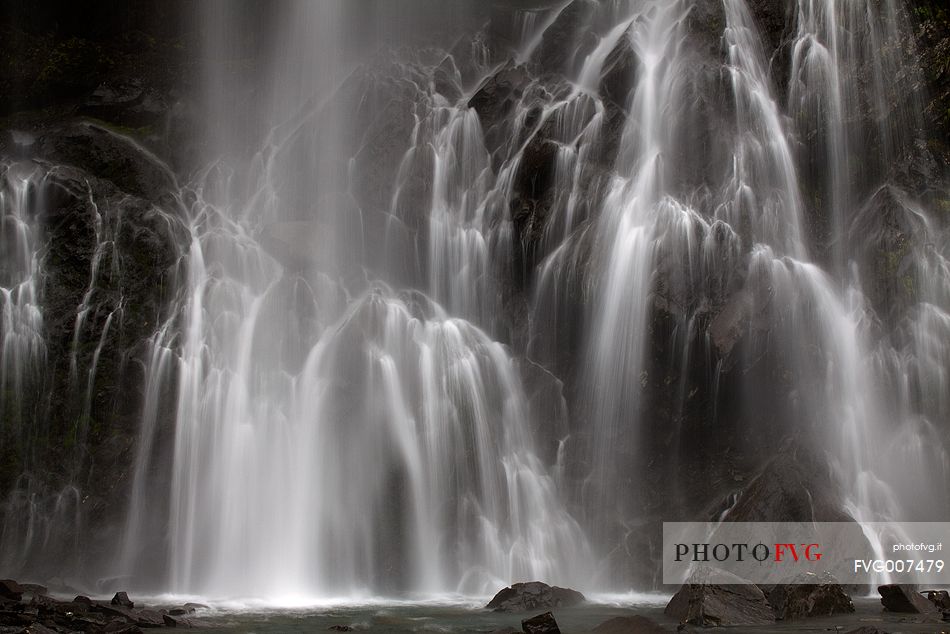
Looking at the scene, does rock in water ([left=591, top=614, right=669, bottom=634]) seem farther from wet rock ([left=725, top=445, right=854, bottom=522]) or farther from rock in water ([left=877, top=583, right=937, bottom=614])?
wet rock ([left=725, top=445, right=854, bottom=522])

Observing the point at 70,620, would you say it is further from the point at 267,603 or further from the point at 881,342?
the point at 881,342

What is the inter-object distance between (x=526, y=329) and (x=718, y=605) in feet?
34.4

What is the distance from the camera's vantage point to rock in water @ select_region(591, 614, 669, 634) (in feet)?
48.7

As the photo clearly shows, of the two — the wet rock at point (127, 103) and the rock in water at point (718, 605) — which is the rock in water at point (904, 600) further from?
the wet rock at point (127, 103)

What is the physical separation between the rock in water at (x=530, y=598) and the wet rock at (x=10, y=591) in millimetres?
8916

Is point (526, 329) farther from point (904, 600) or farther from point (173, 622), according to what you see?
point (173, 622)

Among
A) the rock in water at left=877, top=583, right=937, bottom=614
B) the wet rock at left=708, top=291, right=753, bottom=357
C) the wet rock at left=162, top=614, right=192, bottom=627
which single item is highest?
the wet rock at left=708, top=291, right=753, bottom=357

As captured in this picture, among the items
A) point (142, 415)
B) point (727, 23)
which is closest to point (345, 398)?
point (142, 415)

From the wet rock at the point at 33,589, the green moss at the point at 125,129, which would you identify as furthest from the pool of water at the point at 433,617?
the green moss at the point at 125,129

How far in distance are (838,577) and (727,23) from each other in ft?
54.9

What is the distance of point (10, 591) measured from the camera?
18.1m

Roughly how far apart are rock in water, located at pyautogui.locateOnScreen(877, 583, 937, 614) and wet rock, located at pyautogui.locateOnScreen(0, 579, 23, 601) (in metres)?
16.2

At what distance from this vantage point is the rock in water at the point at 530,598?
731 inches

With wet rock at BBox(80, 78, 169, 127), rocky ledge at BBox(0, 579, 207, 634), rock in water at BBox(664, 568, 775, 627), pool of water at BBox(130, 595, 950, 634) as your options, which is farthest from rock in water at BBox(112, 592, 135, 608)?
wet rock at BBox(80, 78, 169, 127)
